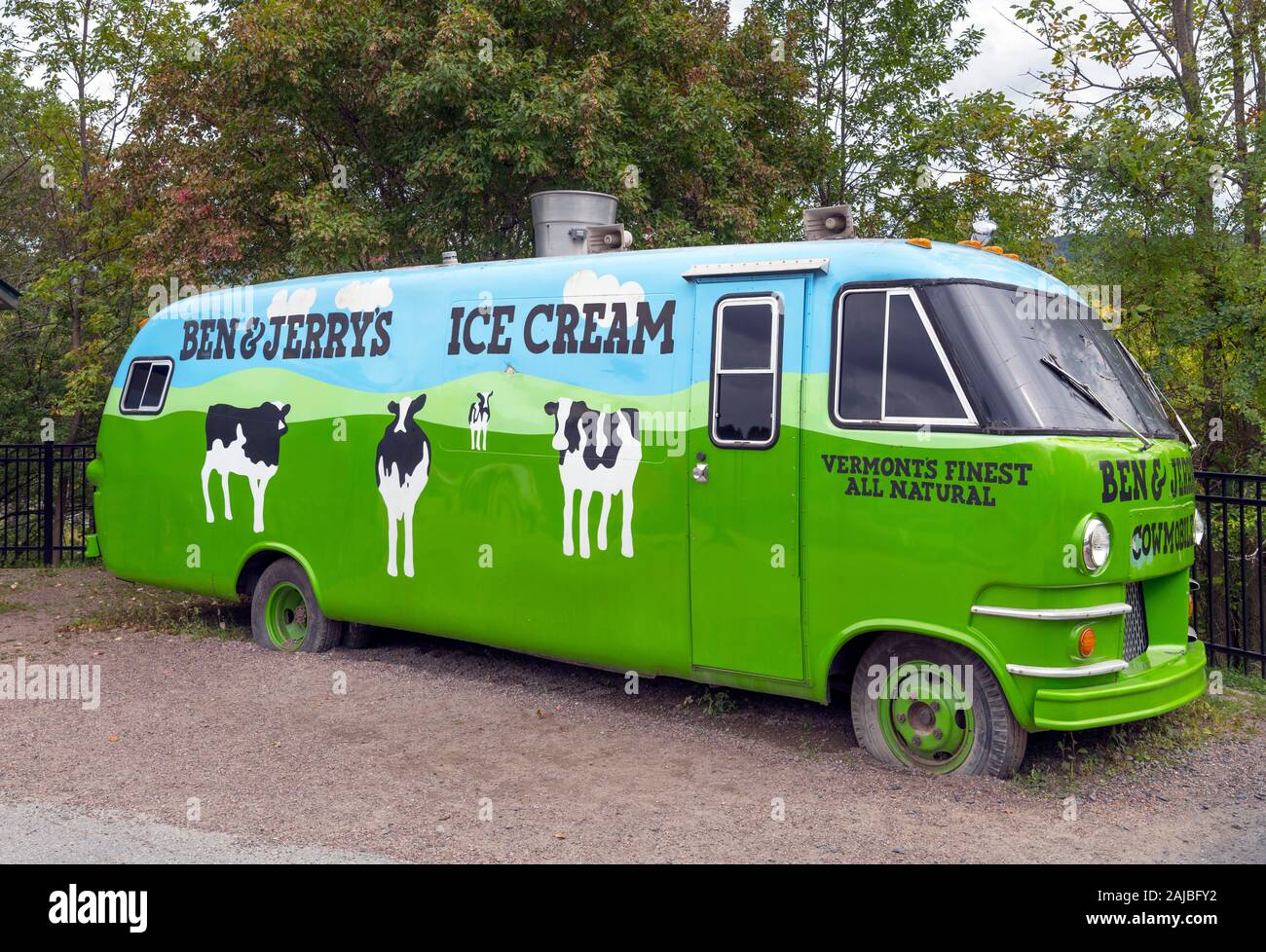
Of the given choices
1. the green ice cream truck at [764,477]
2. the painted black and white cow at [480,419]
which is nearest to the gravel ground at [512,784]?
the green ice cream truck at [764,477]

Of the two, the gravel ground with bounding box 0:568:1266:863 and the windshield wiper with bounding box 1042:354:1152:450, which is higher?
the windshield wiper with bounding box 1042:354:1152:450

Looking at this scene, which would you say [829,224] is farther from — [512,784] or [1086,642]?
[512,784]

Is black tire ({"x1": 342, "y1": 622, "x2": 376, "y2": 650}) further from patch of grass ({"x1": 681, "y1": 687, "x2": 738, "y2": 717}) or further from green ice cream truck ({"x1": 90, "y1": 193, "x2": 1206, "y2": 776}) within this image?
patch of grass ({"x1": 681, "y1": 687, "x2": 738, "y2": 717})

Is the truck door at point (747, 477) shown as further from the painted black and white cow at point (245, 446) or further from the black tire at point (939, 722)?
the painted black and white cow at point (245, 446)

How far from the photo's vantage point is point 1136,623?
609 centimetres

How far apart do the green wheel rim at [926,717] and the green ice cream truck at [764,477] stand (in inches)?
0.5

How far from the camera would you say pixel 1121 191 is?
10648mm

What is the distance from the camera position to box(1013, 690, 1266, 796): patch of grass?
5.97m

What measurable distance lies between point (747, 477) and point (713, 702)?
1.73 m

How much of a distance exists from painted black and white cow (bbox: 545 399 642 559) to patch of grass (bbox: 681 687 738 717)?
1166mm

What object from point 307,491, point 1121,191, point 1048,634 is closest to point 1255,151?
point 1121,191

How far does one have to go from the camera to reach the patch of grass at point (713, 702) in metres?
7.29

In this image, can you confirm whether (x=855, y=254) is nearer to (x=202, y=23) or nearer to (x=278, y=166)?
(x=278, y=166)

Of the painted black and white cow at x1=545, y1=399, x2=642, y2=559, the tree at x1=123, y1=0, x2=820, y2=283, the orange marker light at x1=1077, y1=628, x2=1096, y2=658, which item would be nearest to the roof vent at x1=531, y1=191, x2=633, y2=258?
the painted black and white cow at x1=545, y1=399, x2=642, y2=559
